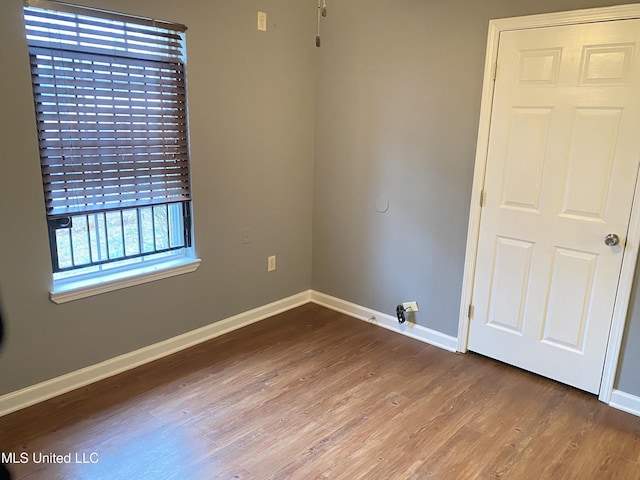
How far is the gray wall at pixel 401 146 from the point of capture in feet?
9.61

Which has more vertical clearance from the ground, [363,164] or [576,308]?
[363,164]

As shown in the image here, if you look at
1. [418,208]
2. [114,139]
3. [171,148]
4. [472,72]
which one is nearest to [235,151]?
[171,148]

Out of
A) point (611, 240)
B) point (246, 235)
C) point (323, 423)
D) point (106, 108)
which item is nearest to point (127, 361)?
point (246, 235)

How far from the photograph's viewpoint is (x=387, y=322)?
3604mm

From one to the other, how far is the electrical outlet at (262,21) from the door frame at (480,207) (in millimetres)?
1478

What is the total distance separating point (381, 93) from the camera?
10.9 feet

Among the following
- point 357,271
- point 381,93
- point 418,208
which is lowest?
point 357,271

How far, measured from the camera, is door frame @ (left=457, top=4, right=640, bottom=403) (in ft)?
7.94

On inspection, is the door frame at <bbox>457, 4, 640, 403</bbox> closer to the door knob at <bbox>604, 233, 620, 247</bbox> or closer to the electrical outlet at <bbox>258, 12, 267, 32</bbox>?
the door knob at <bbox>604, 233, 620, 247</bbox>

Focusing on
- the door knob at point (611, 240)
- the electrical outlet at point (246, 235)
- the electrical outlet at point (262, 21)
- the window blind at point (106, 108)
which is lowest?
the electrical outlet at point (246, 235)

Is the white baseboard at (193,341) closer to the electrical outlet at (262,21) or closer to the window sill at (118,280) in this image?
the window sill at (118,280)

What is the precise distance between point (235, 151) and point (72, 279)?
1.29m

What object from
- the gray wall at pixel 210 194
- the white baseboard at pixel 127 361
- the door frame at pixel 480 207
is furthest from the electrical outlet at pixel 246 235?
the door frame at pixel 480 207

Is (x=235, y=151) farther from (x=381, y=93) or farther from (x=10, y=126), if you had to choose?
(x=10, y=126)
